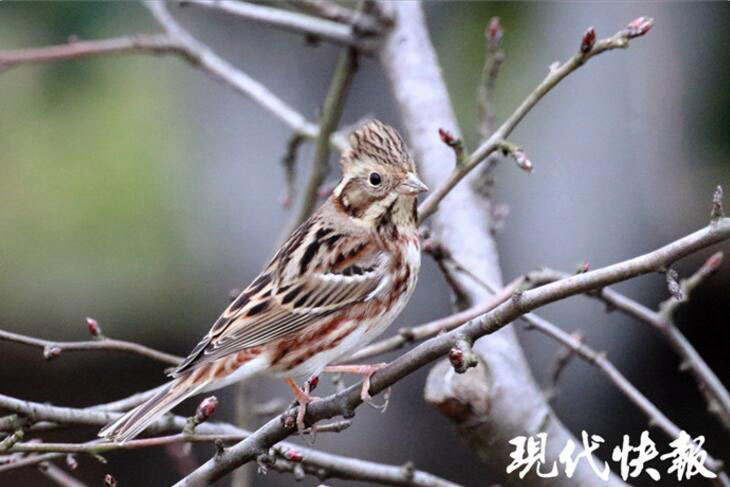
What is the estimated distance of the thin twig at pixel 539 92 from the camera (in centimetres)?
313

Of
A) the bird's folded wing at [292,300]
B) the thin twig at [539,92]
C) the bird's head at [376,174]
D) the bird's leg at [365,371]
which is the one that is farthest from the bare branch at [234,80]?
the bird's leg at [365,371]

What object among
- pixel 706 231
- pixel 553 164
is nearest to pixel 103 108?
pixel 553 164

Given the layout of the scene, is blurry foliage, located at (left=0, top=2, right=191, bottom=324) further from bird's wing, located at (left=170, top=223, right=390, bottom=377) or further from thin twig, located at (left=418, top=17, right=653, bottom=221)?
thin twig, located at (left=418, top=17, right=653, bottom=221)

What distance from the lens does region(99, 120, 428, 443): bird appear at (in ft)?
11.5

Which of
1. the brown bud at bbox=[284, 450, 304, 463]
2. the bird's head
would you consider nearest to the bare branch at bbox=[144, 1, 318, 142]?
the bird's head

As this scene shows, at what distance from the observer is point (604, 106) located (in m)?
7.60

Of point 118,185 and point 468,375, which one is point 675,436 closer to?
point 468,375

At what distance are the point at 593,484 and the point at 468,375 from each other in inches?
18.0

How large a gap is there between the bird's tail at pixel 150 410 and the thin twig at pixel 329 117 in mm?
1112

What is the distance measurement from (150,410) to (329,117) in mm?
1458

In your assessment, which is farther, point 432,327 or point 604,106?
point 604,106

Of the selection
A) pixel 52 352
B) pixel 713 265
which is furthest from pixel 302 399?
pixel 713 265

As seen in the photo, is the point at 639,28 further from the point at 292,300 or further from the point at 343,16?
the point at 343,16

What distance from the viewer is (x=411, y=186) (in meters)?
3.51
